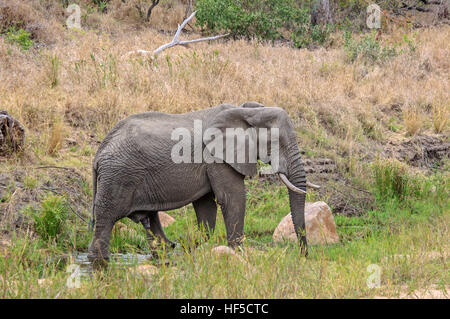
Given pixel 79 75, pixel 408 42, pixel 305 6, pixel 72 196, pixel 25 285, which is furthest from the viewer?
pixel 305 6

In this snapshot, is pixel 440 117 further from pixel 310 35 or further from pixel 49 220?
pixel 49 220

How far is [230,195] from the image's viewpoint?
6684 millimetres

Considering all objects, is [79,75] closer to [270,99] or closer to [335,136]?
[270,99]

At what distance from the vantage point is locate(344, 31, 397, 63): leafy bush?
15902mm

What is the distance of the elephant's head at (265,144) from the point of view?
6.59 meters

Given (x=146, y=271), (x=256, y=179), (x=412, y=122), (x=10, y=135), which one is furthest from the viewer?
(x=412, y=122)

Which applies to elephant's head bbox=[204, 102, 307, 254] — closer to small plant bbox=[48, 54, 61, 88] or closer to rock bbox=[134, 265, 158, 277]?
rock bbox=[134, 265, 158, 277]

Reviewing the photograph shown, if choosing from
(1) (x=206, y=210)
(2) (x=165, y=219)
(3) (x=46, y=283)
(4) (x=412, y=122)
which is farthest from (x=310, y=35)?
(3) (x=46, y=283)

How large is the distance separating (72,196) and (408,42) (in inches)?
484

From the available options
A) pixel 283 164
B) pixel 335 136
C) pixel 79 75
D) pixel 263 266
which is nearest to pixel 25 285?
pixel 263 266

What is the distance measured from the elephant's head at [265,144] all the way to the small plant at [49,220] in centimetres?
190

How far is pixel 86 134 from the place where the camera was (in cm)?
982

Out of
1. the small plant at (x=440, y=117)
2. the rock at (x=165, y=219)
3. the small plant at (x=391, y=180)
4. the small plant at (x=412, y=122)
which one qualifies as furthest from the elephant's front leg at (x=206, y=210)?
the small plant at (x=440, y=117)

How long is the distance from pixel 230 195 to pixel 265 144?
0.66 meters
